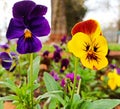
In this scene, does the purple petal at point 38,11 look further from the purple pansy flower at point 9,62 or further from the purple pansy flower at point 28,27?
the purple pansy flower at point 9,62

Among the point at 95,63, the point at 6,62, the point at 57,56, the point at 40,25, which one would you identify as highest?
the point at 40,25

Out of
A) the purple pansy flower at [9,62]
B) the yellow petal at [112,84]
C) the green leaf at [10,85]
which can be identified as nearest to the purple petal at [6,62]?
the purple pansy flower at [9,62]

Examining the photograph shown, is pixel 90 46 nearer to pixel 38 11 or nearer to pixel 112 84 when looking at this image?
pixel 38 11

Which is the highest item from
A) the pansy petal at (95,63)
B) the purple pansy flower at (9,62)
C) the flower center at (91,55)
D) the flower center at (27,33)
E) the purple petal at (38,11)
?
the purple petal at (38,11)

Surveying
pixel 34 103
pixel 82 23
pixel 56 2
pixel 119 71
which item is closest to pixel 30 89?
pixel 34 103

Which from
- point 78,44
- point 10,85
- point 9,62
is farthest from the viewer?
point 9,62

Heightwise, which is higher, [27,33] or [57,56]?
[27,33]

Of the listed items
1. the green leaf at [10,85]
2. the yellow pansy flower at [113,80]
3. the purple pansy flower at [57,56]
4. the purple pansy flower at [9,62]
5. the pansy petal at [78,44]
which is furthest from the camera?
the purple pansy flower at [57,56]

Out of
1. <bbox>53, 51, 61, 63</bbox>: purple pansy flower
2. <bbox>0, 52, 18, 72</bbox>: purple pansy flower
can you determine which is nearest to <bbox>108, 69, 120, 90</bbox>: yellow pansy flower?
<bbox>53, 51, 61, 63</bbox>: purple pansy flower

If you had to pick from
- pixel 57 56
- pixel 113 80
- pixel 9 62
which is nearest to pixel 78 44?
pixel 9 62
